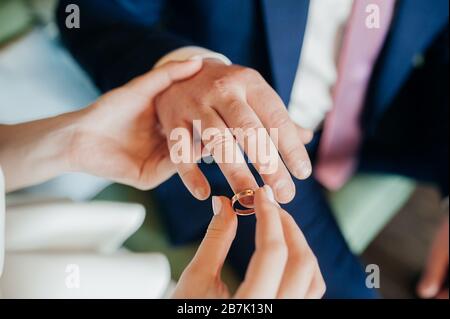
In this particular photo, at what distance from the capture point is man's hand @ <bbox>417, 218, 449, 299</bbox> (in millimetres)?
804

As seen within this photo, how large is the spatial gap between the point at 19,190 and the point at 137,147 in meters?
0.15

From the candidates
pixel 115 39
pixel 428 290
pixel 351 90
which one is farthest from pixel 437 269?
pixel 115 39

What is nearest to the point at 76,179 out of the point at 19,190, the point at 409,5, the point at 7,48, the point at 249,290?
the point at 19,190

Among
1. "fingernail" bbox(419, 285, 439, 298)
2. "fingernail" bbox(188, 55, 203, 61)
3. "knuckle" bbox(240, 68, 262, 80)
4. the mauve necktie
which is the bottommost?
"fingernail" bbox(419, 285, 439, 298)

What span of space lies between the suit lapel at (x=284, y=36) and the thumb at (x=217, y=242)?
23 centimetres

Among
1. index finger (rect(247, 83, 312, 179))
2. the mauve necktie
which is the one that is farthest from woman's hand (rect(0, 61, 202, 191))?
the mauve necktie

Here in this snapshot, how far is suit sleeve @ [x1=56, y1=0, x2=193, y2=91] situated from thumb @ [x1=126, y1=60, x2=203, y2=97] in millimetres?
69

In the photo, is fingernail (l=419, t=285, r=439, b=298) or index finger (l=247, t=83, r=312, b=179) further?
fingernail (l=419, t=285, r=439, b=298)

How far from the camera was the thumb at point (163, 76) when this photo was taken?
0.54m

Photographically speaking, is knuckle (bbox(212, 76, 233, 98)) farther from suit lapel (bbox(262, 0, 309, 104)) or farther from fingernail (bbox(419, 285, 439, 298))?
fingernail (bbox(419, 285, 439, 298))

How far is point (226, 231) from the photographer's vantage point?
383 mm

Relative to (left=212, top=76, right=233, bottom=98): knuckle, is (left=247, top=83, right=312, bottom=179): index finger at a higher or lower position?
lower

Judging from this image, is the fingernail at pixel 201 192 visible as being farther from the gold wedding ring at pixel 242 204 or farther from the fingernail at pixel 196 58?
the fingernail at pixel 196 58
